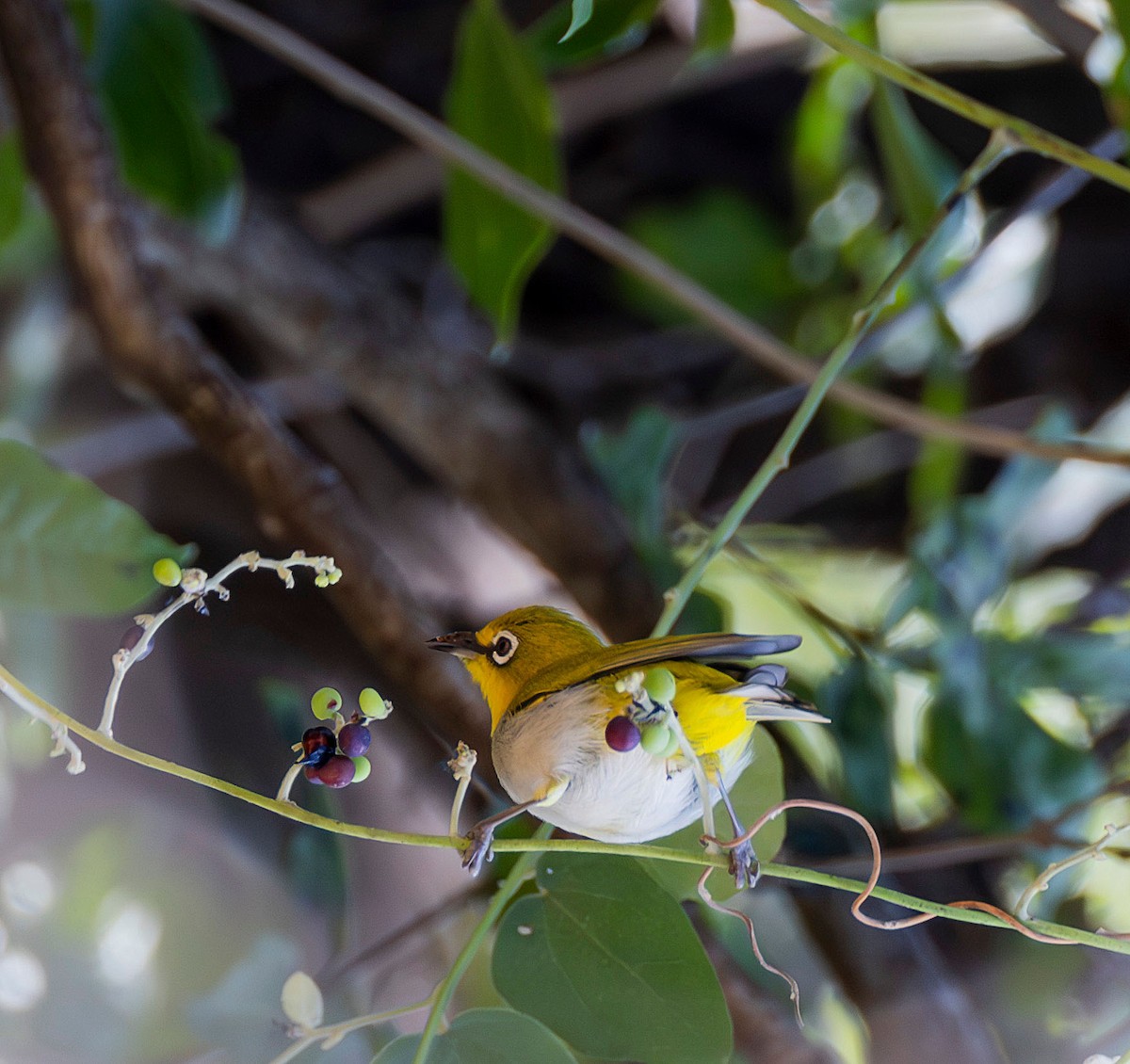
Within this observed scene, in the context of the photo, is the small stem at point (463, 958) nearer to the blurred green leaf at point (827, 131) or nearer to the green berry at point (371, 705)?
the green berry at point (371, 705)

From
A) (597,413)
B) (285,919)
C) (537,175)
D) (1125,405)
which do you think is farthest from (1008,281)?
(285,919)

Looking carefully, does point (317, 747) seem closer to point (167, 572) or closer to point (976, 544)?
point (167, 572)

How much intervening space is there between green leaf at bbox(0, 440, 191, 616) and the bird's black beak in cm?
12

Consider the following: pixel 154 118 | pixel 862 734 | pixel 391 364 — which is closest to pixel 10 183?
pixel 154 118

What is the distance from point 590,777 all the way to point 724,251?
0.85 m

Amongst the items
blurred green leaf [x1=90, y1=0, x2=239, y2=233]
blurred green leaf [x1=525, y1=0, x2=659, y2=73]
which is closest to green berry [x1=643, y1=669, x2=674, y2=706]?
blurred green leaf [x1=525, y1=0, x2=659, y2=73]

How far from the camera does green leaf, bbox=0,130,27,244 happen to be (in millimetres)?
649

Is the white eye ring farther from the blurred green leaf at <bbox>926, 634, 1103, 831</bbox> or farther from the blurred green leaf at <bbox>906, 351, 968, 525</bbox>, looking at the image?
the blurred green leaf at <bbox>906, 351, 968, 525</bbox>

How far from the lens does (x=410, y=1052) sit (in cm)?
32

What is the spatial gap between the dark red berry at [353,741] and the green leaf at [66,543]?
0.50 feet

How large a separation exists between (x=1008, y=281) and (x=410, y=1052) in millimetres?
870

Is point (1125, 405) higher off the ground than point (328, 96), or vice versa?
point (328, 96)

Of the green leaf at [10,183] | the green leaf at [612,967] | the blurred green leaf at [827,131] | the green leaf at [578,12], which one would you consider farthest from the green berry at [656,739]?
the blurred green leaf at [827,131]

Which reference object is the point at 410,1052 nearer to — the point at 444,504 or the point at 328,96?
the point at 444,504
